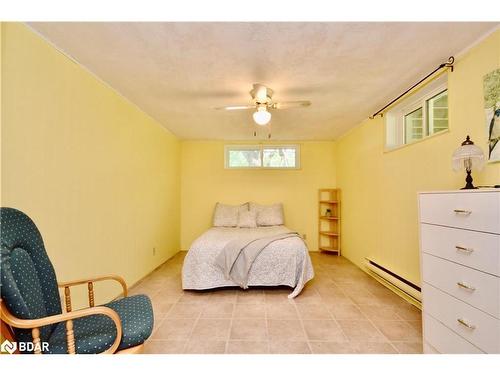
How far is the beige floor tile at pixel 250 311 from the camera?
81.6 inches

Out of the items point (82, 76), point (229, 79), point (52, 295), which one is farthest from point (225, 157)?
point (52, 295)

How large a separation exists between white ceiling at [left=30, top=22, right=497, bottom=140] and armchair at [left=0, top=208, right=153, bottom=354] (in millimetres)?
1272

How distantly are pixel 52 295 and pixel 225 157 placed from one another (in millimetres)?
3613

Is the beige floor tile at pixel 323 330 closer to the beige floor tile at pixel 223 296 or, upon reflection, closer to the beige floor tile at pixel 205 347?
the beige floor tile at pixel 205 347

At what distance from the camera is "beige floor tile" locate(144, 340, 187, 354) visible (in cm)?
158

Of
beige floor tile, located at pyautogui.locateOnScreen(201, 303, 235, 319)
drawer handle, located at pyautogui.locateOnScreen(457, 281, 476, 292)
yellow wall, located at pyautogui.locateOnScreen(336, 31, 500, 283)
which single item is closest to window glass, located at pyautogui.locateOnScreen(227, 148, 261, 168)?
yellow wall, located at pyautogui.locateOnScreen(336, 31, 500, 283)

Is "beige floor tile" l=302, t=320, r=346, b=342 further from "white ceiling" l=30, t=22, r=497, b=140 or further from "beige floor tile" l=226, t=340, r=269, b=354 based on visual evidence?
"white ceiling" l=30, t=22, r=497, b=140

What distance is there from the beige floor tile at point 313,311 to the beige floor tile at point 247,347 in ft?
1.82

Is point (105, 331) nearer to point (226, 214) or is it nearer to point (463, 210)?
point (463, 210)

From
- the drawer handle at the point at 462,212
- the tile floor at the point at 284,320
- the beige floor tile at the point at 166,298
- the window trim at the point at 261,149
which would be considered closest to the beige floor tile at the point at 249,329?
the tile floor at the point at 284,320

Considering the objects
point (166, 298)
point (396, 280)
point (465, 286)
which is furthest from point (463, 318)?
point (166, 298)

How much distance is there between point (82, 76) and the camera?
1.87 m

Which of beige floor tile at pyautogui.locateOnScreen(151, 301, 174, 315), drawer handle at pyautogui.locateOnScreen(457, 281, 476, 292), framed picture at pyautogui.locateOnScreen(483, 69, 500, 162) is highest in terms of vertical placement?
framed picture at pyautogui.locateOnScreen(483, 69, 500, 162)

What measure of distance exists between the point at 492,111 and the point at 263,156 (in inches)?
133
